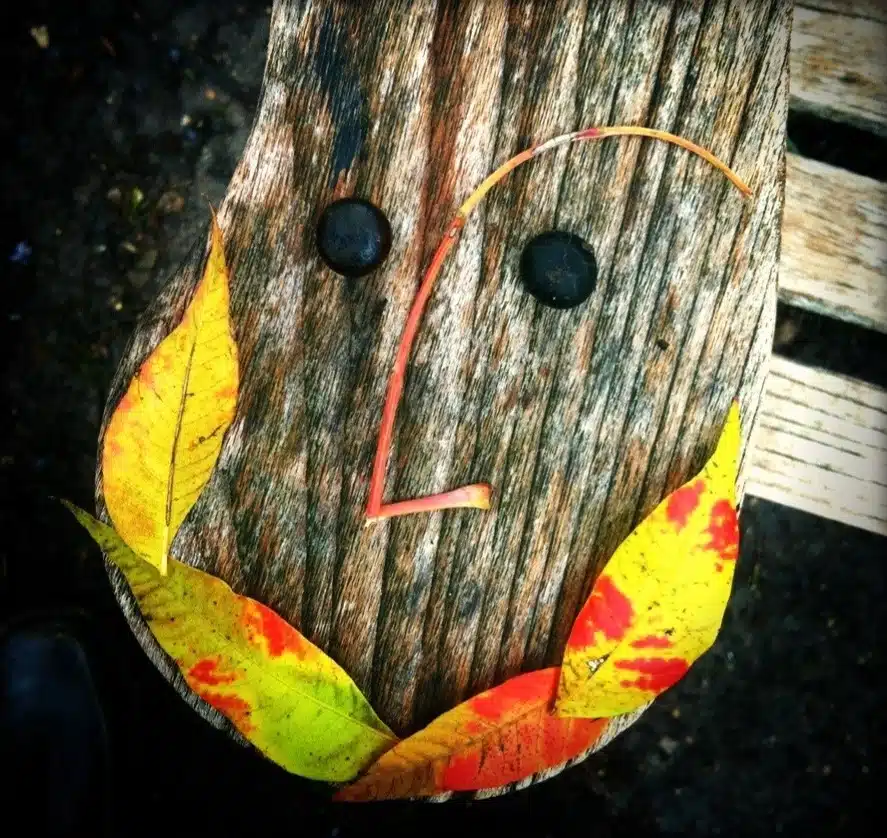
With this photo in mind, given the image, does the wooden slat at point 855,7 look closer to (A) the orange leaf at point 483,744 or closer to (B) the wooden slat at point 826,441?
(B) the wooden slat at point 826,441

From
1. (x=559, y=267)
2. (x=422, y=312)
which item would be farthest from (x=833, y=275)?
(x=422, y=312)

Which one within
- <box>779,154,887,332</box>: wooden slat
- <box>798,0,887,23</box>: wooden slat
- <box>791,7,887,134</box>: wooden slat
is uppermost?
<box>798,0,887,23</box>: wooden slat

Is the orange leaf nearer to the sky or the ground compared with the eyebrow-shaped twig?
nearer to the ground

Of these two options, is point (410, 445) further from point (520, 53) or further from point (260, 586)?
point (520, 53)

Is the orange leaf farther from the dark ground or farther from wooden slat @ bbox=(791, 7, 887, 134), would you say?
wooden slat @ bbox=(791, 7, 887, 134)

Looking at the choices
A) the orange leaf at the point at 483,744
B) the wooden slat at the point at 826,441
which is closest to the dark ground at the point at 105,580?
the wooden slat at the point at 826,441

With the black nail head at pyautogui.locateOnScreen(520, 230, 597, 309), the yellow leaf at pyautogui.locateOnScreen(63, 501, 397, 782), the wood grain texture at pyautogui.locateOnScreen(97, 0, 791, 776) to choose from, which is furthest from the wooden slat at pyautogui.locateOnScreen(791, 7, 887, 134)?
the yellow leaf at pyautogui.locateOnScreen(63, 501, 397, 782)

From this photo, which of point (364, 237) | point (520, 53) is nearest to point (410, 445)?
point (364, 237)
